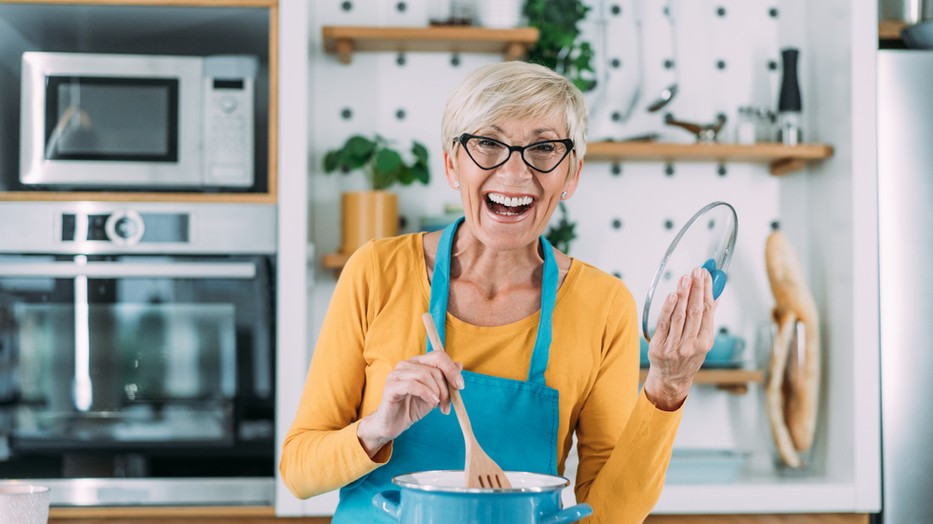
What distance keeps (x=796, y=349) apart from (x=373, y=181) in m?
1.11

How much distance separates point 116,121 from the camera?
6.86 ft

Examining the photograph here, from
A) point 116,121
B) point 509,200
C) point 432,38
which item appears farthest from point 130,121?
point 509,200

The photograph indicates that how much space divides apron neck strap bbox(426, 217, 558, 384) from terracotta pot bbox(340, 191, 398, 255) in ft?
3.17

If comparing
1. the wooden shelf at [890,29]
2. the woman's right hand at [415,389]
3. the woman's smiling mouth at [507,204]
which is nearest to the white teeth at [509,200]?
the woman's smiling mouth at [507,204]

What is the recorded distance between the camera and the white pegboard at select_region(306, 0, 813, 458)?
97.7 inches

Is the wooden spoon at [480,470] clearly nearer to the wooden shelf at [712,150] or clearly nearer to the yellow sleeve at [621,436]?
the yellow sleeve at [621,436]

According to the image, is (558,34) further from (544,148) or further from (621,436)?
(621,436)

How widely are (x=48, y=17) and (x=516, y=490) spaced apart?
71.0 inches

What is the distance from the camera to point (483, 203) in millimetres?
1180

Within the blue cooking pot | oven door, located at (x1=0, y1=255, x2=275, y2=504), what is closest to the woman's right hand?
the blue cooking pot

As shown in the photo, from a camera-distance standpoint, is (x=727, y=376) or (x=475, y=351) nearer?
(x=475, y=351)

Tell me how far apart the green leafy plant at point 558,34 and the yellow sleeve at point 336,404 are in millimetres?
1222

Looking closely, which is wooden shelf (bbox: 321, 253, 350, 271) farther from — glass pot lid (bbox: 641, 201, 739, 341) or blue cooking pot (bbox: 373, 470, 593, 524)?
blue cooking pot (bbox: 373, 470, 593, 524)

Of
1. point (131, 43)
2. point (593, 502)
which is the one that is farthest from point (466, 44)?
point (593, 502)
